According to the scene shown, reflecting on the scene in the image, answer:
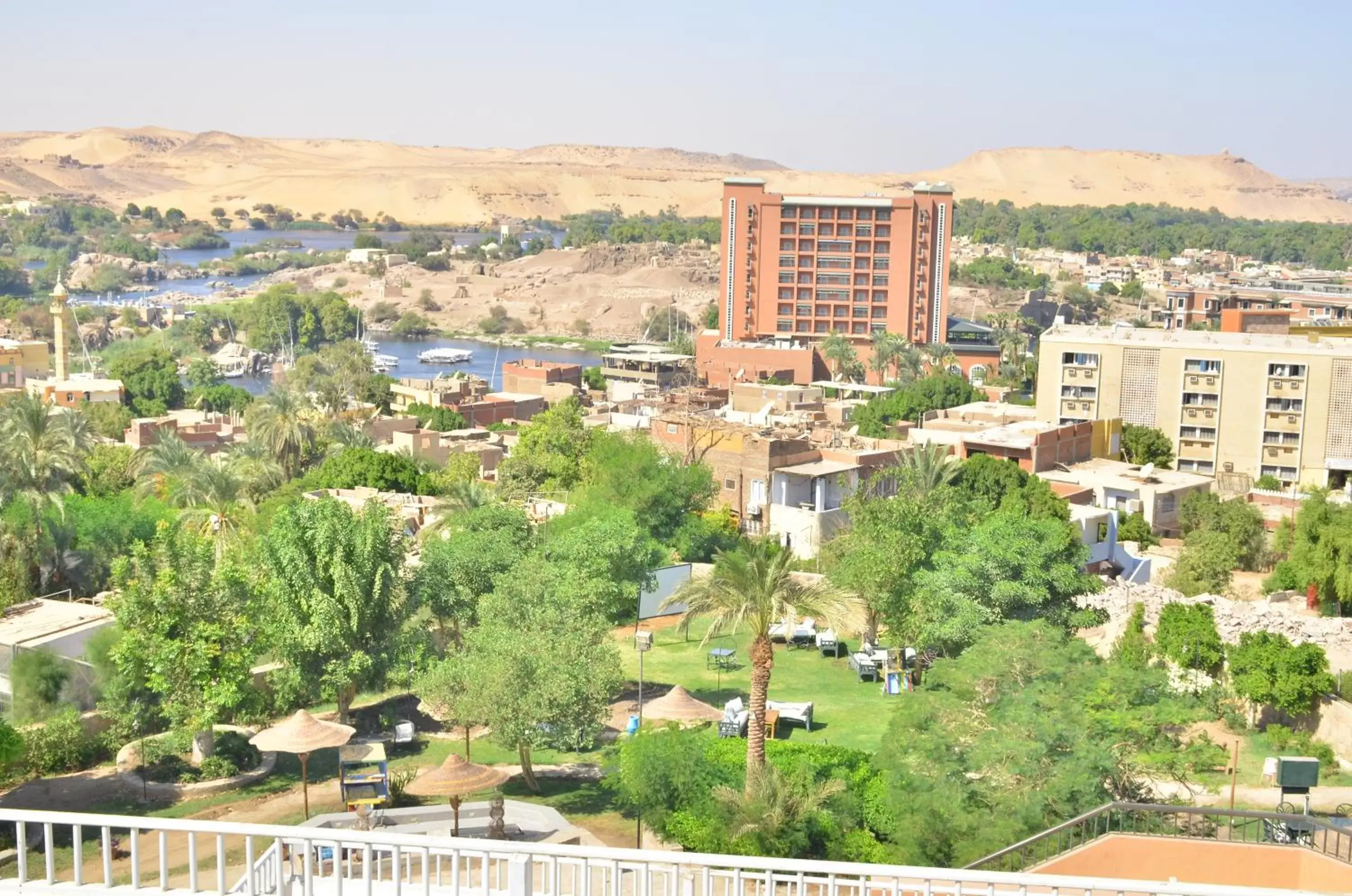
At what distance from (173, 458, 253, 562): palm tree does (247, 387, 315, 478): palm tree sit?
5.13 meters

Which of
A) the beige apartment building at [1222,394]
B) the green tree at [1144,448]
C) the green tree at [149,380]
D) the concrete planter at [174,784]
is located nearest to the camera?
the concrete planter at [174,784]

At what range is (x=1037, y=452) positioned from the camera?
35.8 metres

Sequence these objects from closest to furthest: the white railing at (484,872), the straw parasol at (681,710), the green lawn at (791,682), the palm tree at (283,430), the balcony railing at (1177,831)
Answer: the white railing at (484,872) < the balcony railing at (1177,831) < the straw parasol at (681,710) < the green lawn at (791,682) < the palm tree at (283,430)

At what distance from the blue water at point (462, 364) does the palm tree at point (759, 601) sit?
2417 inches

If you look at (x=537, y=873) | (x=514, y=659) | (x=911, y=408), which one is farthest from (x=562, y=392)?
(x=537, y=873)

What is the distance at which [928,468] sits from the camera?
28781 mm

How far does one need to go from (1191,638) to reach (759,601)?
306 inches

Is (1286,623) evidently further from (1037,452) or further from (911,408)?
(911,408)

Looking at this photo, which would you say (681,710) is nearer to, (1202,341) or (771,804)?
(771,804)

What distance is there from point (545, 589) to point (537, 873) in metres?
7.49

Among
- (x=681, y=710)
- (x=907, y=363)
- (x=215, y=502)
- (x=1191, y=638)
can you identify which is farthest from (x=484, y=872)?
(x=907, y=363)

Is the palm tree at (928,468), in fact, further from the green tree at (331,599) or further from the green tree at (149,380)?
the green tree at (149,380)

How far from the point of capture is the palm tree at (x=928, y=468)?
28.3 metres

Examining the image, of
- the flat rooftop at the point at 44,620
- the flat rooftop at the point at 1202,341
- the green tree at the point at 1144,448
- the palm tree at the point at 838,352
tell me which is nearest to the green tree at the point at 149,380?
the palm tree at the point at 838,352
